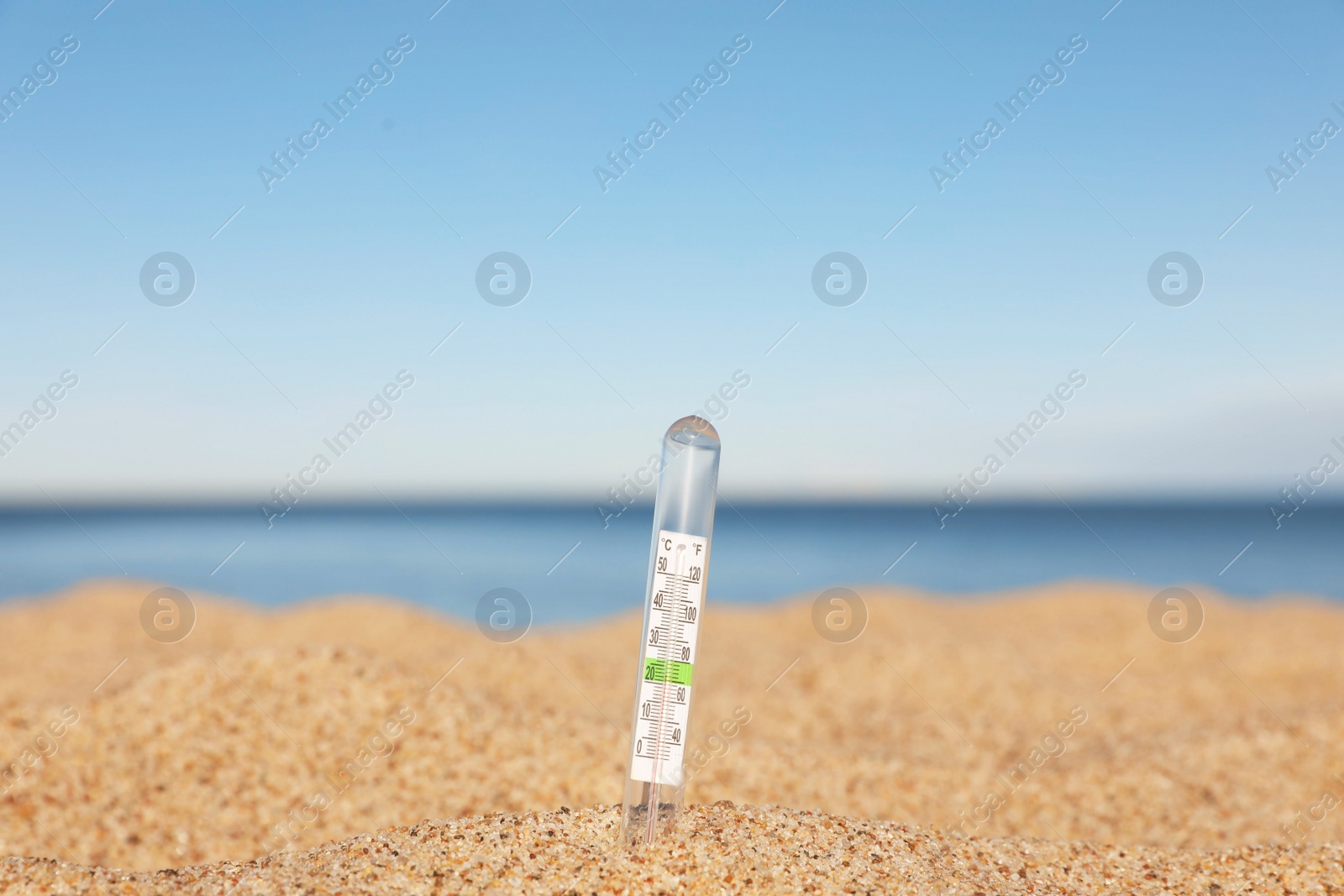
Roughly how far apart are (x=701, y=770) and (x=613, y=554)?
72.7 feet

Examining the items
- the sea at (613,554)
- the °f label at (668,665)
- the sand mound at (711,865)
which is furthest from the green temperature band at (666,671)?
the sea at (613,554)

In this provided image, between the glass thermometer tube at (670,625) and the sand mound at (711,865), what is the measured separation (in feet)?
0.59

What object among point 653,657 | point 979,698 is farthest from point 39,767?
point 979,698

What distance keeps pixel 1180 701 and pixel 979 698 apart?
1.83 meters

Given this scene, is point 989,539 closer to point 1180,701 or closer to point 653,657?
point 1180,701

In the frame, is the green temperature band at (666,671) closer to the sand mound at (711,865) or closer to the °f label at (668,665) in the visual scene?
the °f label at (668,665)

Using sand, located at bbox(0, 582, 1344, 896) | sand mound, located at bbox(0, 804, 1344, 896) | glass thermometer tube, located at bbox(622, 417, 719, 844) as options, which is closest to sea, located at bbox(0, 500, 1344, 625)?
sand, located at bbox(0, 582, 1344, 896)

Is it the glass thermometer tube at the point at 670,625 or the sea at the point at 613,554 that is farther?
the sea at the point at 613,554

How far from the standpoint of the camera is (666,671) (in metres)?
2.70

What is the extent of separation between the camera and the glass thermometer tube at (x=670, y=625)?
2.60 meters

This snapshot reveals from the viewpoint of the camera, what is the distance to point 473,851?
2.74 m

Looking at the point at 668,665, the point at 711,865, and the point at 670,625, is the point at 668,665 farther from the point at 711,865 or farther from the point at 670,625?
the point at 711,865

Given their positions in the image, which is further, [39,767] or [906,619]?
[906,619]

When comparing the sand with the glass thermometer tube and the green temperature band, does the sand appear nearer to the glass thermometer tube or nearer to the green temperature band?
the glass thermometer tube
